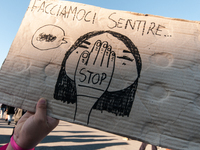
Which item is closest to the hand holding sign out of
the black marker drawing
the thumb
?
the black marker drawing

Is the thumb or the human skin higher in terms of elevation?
the thumb

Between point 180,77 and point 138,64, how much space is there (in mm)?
195

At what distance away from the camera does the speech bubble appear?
2.79ft

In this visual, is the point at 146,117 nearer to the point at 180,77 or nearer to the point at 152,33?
the point at 180,77

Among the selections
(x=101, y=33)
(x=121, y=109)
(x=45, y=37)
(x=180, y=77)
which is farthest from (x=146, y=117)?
(x=45, y=37)

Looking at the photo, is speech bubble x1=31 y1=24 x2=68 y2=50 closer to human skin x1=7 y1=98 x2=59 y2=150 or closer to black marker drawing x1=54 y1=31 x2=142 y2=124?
black marker drawing x1=54 y1=31 x2=142 y2=124

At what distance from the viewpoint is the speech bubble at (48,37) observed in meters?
0.85

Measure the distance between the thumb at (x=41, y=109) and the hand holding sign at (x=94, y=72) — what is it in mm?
163

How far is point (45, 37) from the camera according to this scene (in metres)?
0.87

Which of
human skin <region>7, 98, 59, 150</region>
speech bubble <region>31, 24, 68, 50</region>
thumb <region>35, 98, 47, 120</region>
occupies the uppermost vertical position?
speech bubble <region>31, 24, 68, 50</region>

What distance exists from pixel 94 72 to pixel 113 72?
9cm

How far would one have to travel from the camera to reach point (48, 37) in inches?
34.3

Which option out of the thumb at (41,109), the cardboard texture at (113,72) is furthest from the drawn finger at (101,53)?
the thumb at (41,109)

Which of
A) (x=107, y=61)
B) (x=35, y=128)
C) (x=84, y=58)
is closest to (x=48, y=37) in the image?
(x=84, y=58)
